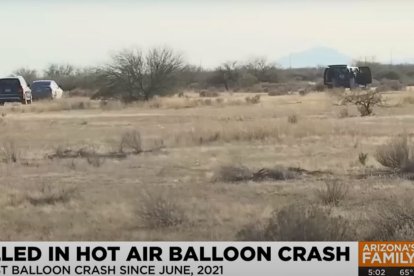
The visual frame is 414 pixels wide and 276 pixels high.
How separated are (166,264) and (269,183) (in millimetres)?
6690

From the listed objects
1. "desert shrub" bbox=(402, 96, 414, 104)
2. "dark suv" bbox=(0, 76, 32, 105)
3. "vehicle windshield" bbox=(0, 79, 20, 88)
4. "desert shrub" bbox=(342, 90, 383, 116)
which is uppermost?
"vehicle windshield" bbox=(0, 79, 20, 88)

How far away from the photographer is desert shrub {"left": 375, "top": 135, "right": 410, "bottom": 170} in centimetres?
1384

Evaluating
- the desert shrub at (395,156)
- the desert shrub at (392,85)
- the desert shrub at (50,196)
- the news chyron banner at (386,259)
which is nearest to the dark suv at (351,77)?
the desert shrub at (392,85)

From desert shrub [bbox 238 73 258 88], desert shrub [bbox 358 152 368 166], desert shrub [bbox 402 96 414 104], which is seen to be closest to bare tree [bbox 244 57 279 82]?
desert shrub [bbox 238 73 258 88]

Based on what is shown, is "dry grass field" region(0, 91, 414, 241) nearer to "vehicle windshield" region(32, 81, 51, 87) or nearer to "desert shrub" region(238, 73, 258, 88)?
"vehicle windshield" region(32, 81, 51, 87)

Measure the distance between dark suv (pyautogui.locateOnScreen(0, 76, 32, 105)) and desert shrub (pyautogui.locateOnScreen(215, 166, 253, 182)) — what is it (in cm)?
2056

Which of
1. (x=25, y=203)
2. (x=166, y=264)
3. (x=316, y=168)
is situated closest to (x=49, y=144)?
(x=316, y=168)

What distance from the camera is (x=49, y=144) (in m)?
20.2

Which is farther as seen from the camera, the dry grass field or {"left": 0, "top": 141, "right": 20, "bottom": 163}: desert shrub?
{"left": 0, "top": 141, "right": 20, "bottom": 163}: desert shrub

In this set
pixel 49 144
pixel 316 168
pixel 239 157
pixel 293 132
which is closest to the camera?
pixel 316 168

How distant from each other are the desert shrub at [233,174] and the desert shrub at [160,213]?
10.2 ft

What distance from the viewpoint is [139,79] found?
46875 millimetres

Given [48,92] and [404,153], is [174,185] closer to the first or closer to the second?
[404,153]

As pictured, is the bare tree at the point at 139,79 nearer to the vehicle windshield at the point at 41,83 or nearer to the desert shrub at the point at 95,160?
the vehicle windshield at the point at 41,83
